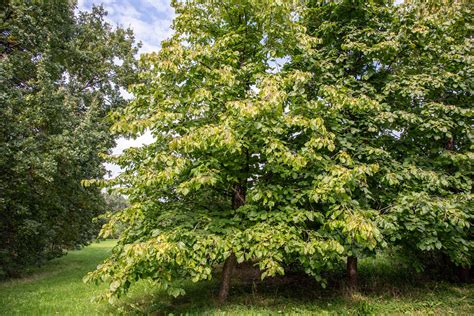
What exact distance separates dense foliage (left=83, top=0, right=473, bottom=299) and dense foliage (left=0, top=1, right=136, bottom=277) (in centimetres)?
343

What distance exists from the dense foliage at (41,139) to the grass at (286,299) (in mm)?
3748

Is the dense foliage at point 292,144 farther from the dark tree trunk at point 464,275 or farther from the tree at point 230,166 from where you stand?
the dark tree trunk at point 464,275

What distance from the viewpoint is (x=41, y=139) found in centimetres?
1141

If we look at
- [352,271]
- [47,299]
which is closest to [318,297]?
[352,271]

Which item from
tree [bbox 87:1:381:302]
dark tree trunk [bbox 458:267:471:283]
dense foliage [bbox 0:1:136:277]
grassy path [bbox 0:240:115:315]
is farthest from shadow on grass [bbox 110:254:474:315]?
dense foliage [bbox 0:1:136:277]

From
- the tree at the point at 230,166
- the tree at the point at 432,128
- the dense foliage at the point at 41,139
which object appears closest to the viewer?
the tree at the point at 230,166

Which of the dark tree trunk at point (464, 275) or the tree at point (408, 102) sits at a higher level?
the tree at point (408, 102)

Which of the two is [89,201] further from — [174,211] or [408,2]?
[408,2]

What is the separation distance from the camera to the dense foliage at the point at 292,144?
524 cm

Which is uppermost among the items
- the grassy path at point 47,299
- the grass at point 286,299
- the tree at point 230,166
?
the tree at point 230,166

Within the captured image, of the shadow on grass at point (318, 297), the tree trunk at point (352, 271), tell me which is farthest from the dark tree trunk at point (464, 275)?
the tree trunk at point (352, 271)

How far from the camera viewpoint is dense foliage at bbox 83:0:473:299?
5238mm

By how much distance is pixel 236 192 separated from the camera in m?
6.77

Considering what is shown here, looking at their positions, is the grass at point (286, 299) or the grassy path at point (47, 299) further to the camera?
the grassy path at point (47, 299)
